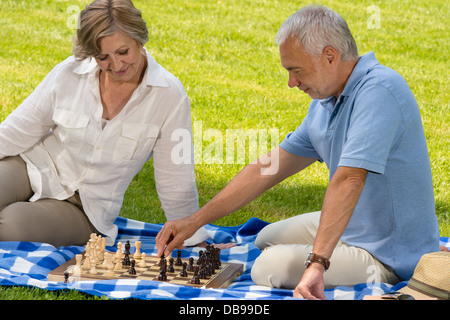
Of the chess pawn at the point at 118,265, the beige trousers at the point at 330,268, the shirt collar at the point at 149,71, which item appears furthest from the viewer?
the shirt collar at the point at 149,71

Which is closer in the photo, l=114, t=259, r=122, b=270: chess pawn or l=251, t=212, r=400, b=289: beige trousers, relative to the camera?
l=251, t=212, r=400, b=289: beige trousers

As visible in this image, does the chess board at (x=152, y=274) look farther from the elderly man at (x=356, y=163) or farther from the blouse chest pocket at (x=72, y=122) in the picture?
the blouse chest pocket at (x=72, y=122)

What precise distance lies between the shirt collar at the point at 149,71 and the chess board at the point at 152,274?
1.02 metres

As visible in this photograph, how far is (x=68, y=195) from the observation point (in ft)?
14.5

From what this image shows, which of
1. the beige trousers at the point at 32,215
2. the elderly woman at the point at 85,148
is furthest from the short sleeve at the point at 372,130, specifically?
the beige trousers at the point at 32,215

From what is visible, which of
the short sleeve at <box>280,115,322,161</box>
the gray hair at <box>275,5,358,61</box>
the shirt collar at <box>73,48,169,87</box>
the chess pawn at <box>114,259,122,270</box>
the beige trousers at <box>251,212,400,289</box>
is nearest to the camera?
the gray hair at <box>275,5,358,61</box>

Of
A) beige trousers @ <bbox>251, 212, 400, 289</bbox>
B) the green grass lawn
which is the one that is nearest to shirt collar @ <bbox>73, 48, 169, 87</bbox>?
beige trousers @ <bbox>251, 212, 400, 289</bbox>

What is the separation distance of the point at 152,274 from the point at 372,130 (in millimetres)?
1372

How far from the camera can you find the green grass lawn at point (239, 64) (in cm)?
610

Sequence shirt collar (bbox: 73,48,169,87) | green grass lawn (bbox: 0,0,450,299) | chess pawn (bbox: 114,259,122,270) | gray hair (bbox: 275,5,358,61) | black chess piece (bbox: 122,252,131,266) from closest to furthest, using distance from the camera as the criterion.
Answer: gray hair (bbox: 275,5,358,61) → chess pawn (bbox: 114,259,122,270) → black chess piece (bbox: 122,252,131,266) → shirt collar (bbox: 73,48,169,87) → green grass lawn (bbox: 0,0,450,299)

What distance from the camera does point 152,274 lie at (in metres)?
3.82

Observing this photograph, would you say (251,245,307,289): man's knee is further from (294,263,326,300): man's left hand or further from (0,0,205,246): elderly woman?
(0,0,205,246): elderly woman

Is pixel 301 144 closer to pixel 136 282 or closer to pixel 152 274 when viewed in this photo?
pixel 152 274

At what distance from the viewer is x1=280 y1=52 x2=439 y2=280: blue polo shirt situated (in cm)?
335
